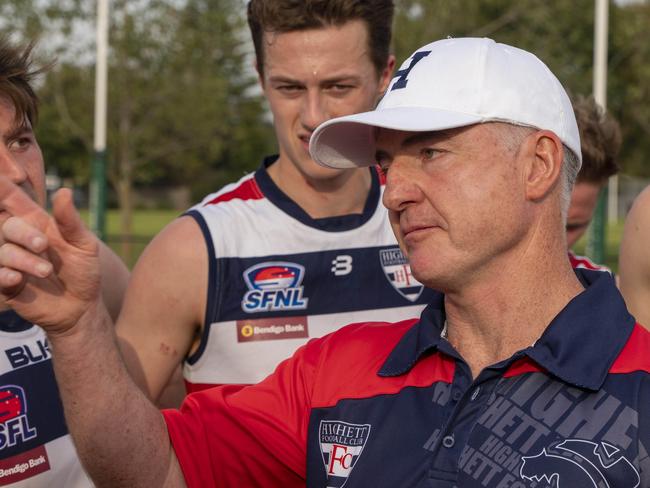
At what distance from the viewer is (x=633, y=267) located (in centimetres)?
362

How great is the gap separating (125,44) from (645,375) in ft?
77.4

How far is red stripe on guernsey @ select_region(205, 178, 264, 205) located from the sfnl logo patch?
1.59 meters

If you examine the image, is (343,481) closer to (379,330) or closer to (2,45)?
(379,330)

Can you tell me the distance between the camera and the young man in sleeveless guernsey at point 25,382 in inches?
121

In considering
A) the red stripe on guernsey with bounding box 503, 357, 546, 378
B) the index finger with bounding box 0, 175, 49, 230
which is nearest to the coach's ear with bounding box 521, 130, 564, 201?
the red stripe on guernsey with bounding box 503, 357, 546, 378

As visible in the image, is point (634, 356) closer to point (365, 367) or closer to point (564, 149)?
point (564, 149)

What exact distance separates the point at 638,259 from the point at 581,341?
3.95 ft

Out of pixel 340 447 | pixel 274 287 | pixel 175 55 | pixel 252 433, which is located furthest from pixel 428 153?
pixel 175 55

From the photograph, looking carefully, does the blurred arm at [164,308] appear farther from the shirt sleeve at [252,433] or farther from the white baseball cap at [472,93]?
the white baseball cap at [472,93]

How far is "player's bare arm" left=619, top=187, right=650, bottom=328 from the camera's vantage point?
3531mm

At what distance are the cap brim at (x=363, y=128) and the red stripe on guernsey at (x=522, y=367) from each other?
611mm

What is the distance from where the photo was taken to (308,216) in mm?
4074

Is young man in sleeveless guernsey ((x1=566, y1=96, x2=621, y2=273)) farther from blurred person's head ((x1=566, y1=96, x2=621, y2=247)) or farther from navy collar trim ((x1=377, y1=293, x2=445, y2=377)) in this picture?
navy collar trim ((x1=377, y1=293, x2=445, y2=377))

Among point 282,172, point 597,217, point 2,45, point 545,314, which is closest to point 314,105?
point 282,172
